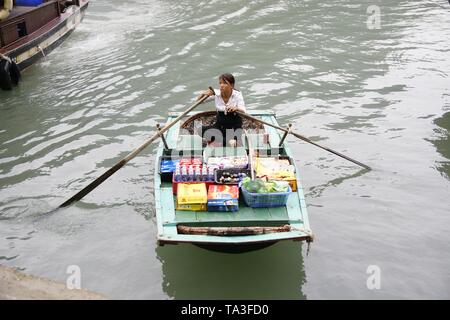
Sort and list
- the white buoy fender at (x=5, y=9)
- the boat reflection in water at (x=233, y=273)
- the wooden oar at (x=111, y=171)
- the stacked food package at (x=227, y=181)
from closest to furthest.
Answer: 1. the boat reflection in water at (x=233, y=273)
2. the stacked food package at (x=227, y=181)
3. the wooden oar at (x=111, y=171)
4. the white buoy fender at (x=5, y=9)

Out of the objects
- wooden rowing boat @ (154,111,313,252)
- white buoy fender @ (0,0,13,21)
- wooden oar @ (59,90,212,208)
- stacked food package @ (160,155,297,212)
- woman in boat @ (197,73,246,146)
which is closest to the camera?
wooden rowing boat @ (154,111,313,252)

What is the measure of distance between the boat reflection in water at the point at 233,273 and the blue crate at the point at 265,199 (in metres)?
0.72

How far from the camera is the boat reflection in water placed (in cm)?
583

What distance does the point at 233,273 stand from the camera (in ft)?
19.9

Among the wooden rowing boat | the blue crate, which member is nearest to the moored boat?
the wooden rowing boat

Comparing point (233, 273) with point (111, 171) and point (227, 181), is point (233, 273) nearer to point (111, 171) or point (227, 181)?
Result: point (227, 181)

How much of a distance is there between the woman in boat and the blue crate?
1638 mm

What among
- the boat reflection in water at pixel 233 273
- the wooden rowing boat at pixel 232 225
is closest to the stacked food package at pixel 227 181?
the wooden rowing boat at pixel 232 225

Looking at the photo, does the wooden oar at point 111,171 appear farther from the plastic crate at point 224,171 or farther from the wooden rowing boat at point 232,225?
the plastic crate at point 224,171

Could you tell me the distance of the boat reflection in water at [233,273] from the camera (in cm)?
583

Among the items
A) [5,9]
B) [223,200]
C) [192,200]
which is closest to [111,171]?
[192,200]

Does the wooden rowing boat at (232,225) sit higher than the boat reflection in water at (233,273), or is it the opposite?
the wooden rowing boat at (232,225)

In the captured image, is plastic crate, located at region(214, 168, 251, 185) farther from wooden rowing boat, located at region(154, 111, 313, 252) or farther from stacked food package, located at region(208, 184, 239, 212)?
wooden rowing boat, located at region(154, 111, 313, 252)

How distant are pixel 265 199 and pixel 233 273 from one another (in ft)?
3.38
